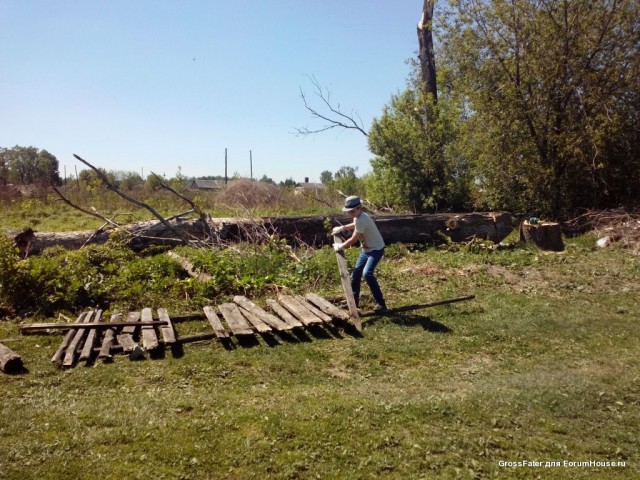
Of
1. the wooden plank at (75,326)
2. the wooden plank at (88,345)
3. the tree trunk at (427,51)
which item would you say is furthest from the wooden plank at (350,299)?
the tree trunk at (427,51)

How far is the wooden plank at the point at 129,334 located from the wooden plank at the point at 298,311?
1.95 metres

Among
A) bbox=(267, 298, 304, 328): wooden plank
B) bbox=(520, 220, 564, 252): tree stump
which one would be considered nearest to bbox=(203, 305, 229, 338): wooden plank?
bbox=(267, 298, 304, 328): wooden plank

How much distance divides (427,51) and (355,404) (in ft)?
53.7

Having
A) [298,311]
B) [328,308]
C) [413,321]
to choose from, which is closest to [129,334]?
[298,311]

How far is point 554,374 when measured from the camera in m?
5.00

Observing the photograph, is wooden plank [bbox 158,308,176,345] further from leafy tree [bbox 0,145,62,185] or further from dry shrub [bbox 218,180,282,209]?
leafy tree [bbox 0,145,62,185]

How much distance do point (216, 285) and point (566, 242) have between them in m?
9.09

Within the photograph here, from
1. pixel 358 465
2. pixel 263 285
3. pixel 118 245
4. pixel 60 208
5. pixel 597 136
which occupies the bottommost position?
pixel 358 465

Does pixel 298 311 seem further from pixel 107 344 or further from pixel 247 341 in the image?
pixel 107 344

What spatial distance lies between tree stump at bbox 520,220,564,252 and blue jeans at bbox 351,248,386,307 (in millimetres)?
6129

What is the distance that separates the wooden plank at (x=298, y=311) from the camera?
20.1 ft

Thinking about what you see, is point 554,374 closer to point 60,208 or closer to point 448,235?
point 448,235

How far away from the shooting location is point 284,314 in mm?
6445

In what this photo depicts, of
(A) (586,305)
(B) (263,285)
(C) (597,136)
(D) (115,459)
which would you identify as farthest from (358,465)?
(C) (597,136)
